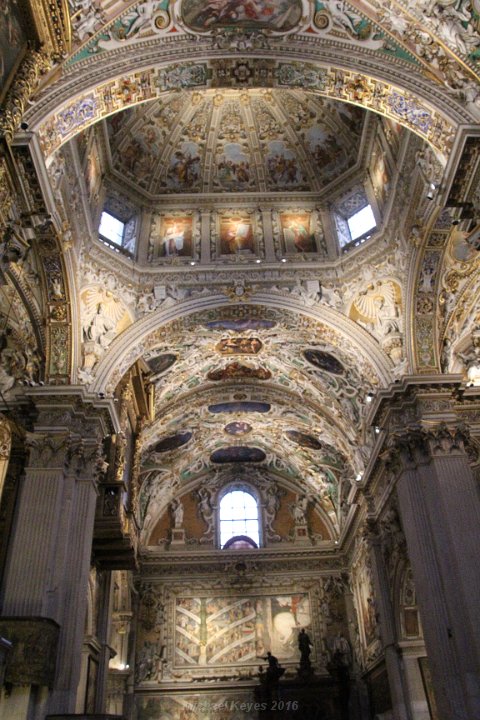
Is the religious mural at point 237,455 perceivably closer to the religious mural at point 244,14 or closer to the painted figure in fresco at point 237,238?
the painted figure in fresco at point 237,238

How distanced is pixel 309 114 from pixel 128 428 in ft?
34.9

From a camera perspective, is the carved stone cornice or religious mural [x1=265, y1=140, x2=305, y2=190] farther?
religious mural [x1=265, y1=140, x2=305, y2=190]

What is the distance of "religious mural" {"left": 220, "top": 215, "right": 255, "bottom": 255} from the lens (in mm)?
18766

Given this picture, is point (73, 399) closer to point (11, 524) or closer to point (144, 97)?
point (11, 524)

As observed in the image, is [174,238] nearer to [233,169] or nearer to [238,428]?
[233,169]

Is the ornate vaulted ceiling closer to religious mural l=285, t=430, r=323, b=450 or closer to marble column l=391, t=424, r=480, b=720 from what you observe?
religious mural l=285, t=430, r=323, b=450

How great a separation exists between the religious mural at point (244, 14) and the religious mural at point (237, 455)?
1888 cm

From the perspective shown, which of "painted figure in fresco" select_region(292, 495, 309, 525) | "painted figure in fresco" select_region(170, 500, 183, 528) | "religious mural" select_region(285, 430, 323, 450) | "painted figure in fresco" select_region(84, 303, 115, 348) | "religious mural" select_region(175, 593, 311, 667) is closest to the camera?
"painted figure in fresco" select_region(84, 303, 115, 348)

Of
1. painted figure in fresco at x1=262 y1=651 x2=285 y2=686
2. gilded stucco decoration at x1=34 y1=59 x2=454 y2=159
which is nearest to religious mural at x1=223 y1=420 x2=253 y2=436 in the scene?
painted figure in fresco at x1=262 y1=651 x2=285 y2=686

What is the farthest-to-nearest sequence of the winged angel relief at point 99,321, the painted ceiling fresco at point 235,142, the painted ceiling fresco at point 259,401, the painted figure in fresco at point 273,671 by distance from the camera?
1. the painted figure in fresco at point 273,671
2. the painted ceiling fresco at point 259,401
3. the painted ceiling fresco at point 235,142
4. the winged angel relief at point 99,321

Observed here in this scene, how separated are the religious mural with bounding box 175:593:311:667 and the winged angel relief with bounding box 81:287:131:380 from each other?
1398 cm

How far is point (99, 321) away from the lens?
1695 centimetres

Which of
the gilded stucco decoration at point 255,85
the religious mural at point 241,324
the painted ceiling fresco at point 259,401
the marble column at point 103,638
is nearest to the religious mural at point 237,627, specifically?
the painted ceiling fresco at point 259,401

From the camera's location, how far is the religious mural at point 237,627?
25.3m
